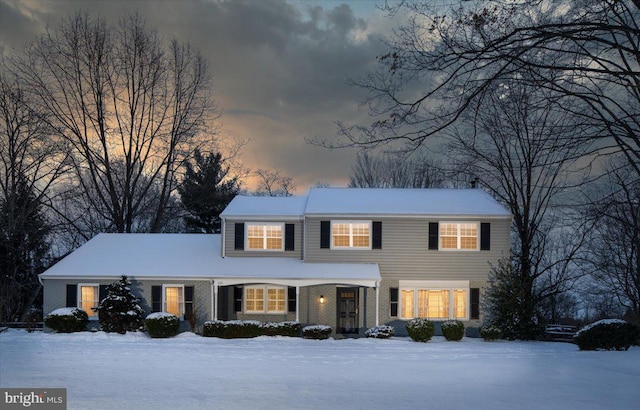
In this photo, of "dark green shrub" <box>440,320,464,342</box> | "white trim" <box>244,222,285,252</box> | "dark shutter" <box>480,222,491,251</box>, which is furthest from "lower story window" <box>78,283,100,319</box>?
"dark shutter" <box>480,222,491,251</box>

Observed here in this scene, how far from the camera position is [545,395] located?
13961mm

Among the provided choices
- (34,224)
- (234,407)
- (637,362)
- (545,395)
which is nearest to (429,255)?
(637,362)

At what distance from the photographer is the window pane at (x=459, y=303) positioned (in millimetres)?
26781

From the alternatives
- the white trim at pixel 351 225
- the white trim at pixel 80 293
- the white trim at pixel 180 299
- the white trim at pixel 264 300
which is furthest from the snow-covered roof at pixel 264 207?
the white trim at pixel 80 293

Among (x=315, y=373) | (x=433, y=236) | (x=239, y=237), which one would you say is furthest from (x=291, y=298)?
(x=315, y=373)

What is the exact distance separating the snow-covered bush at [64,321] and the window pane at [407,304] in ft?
45.6

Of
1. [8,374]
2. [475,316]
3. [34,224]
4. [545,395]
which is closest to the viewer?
[545,395]

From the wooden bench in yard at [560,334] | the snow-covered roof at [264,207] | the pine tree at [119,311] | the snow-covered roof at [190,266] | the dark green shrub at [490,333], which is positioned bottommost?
the wooden bench in yard at [560,334]

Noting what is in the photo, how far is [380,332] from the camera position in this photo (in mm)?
24594

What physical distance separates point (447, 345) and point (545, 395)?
31.5 ft

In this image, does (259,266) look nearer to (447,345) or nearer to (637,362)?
(447,345)

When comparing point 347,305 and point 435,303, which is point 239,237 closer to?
point 347,305

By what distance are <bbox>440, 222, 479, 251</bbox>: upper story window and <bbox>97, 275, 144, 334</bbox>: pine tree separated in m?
13.6

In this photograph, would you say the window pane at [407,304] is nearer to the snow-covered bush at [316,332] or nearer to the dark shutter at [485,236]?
the dark shutter at [485,236]
